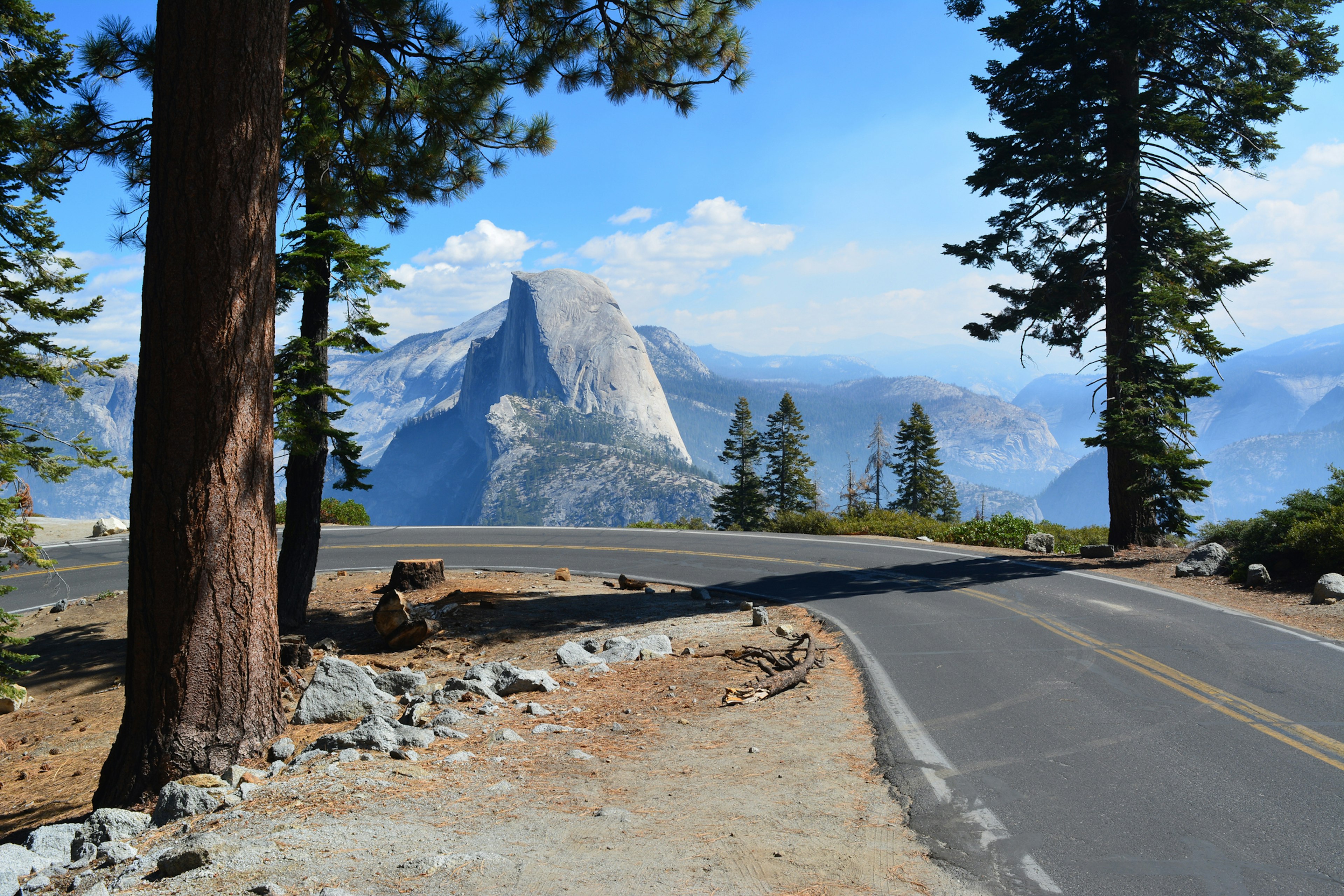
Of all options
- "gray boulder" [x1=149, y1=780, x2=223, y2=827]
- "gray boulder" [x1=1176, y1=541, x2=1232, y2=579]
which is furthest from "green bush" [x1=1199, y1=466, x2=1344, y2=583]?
"gray boulder" [x1=149, y1=780, x2=223, y2=827]

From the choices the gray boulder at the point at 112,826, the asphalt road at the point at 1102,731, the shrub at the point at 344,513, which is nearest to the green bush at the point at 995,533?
the asphalt road at the point at 1102,731

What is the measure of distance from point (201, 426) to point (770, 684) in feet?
18.3

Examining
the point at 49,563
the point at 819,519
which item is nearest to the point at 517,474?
the point at 819,519

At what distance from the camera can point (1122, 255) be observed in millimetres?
16875

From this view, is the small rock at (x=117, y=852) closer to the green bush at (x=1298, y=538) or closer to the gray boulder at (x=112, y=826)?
the gray boulder at (x=112, y=826)

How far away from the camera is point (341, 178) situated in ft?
32.1

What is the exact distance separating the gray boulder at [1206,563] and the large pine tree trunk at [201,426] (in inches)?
573

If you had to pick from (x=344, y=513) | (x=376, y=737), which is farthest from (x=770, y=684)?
(x=344, y=513)

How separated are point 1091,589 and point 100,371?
61.1ft

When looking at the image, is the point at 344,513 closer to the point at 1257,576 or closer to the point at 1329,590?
the point at 1257,576

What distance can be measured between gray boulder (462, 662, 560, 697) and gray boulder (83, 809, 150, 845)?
323cm

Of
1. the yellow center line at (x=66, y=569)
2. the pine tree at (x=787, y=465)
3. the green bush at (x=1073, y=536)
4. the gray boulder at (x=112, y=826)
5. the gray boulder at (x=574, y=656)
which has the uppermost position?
the pine tree at (x=787, y=465)

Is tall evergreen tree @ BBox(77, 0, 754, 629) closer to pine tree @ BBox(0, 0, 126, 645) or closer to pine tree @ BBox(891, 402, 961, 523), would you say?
pine tree @ BBox(0, 0, 126, 645)

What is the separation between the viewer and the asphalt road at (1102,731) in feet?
13.0
